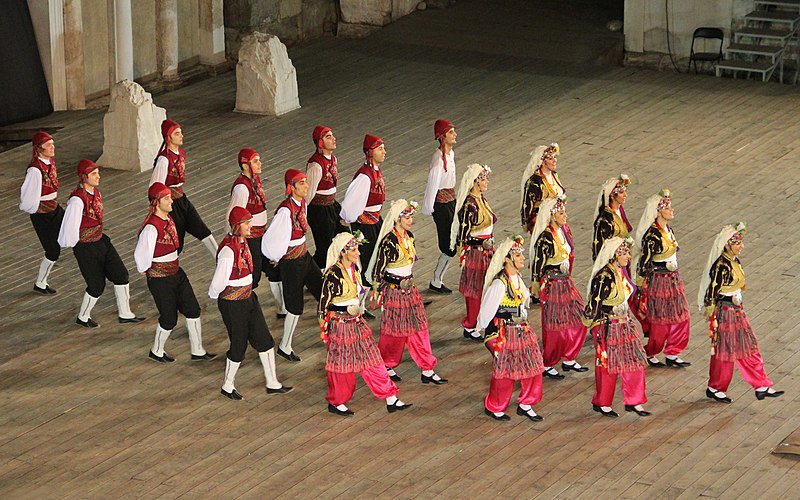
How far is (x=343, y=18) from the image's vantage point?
2300 centimetres

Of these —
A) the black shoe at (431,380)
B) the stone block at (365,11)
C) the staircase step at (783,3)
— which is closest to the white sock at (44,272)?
the black shoe at (431,380)

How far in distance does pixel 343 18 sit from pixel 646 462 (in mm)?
13514

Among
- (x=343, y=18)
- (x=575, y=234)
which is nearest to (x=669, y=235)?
(x=575, y=234)

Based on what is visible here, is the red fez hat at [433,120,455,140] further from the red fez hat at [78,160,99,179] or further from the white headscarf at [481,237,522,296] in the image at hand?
the red fez hat at [78,160,99,179]

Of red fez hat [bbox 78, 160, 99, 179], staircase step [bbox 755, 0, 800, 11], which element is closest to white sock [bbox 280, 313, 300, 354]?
red fez hat [bbox 78, 160, 99, 179]

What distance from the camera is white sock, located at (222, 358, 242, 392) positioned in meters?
11.7

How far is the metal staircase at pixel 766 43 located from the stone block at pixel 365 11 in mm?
5236

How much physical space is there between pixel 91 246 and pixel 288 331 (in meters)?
1.88

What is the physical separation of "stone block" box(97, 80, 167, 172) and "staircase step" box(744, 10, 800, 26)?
8509mm

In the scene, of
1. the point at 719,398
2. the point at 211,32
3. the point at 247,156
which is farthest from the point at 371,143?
the point at 211,32

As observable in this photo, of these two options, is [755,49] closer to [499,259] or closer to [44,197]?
[499,259]

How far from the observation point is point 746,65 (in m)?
20.5

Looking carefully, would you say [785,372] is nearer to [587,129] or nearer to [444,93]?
[587,129]

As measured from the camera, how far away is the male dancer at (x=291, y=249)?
12.2 metres
